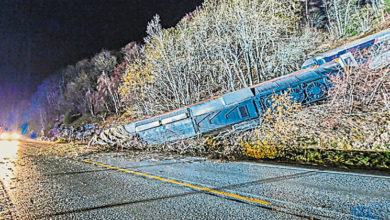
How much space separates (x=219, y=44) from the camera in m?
18.6

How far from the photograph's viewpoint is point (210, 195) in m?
4.27

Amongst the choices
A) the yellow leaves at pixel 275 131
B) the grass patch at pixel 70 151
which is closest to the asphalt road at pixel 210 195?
the yellow leaves at pixel 275 131

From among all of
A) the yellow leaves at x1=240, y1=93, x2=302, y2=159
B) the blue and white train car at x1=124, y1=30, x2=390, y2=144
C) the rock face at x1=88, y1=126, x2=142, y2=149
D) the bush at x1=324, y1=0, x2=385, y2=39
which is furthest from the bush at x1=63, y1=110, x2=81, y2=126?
the bush at x1=324, y1=0, x2=385, y2=39

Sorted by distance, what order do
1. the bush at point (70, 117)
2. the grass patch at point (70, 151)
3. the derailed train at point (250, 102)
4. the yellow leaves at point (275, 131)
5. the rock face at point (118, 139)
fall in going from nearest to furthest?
the yellow leaves at point (275, 131) < the derailed train at point (250, 102) < the rock face at point (118, 139) < the grass patch at point (70, 151) < the bush at point (70, 117)

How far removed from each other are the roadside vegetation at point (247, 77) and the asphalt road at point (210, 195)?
76.8 inches

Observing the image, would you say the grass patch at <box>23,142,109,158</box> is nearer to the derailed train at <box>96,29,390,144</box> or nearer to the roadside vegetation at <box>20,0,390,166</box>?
the roadside vegetation at <box>20,0,390,166</box>

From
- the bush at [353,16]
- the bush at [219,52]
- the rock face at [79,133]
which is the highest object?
the bush at [353,16]

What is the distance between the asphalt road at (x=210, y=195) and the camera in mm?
3420

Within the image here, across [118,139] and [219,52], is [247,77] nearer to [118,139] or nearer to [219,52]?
[219,52]

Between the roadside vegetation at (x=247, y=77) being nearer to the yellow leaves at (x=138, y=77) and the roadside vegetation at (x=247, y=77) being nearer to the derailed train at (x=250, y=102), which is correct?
the yellow leaves at (x=138, y=77)

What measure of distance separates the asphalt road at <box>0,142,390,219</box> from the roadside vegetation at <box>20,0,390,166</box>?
195 centimetres

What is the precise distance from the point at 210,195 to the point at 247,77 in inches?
681

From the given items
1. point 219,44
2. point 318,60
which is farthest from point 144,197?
Answer: point 219,44

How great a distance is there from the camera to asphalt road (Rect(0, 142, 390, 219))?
3.42 meters
